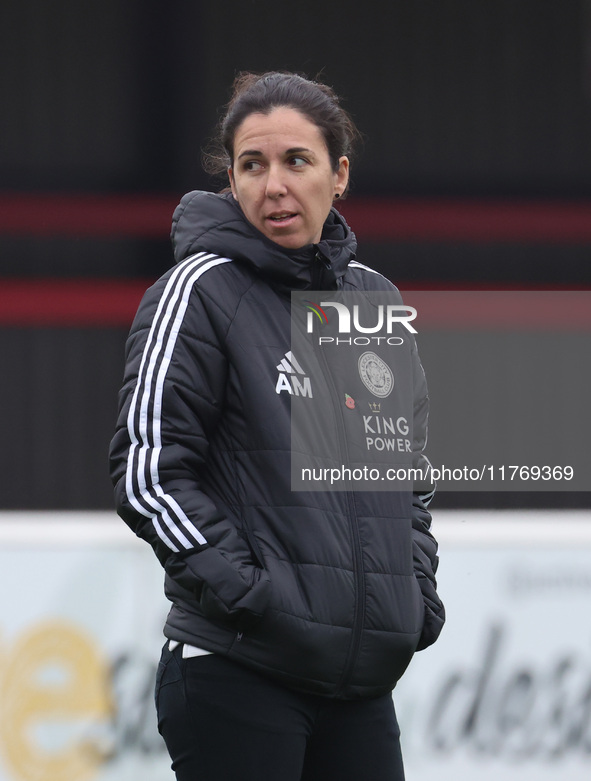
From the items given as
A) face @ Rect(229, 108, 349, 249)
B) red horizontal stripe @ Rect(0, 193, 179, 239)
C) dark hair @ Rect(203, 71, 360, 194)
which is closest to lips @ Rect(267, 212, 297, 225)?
face @ Rect(229, 108, 349, 249)

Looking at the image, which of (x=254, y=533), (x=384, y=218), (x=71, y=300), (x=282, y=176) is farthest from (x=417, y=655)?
(x=282, y=176)

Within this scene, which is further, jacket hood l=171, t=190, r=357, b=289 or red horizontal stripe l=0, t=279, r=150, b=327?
red horizontal stripe l=0, t=279, r=150, b=327

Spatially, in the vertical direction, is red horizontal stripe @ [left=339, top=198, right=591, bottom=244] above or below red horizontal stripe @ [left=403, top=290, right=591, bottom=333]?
above

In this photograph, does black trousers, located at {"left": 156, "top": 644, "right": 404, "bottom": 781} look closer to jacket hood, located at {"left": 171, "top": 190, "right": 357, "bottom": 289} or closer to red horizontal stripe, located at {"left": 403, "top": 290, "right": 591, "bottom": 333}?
jacket hood, located at {"left": 171, "top": 190, "right": 357, "bottom": 289}

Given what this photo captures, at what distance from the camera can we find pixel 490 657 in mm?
2506

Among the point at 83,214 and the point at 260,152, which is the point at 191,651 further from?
the point at 83,214

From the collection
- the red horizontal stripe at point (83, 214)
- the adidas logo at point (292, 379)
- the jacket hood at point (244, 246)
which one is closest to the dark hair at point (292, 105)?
the jacket hood at point (244, 246)

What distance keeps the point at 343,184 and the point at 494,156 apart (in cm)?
104

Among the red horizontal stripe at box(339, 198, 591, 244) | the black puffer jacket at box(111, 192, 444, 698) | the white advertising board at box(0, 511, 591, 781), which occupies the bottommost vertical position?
the white advertising board at box(0, 511, 591, 781)

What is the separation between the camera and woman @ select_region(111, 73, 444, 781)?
1.33m

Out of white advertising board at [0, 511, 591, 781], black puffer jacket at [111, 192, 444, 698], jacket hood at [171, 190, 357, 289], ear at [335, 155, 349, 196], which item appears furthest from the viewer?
white advertising board at [0, 511, 591, 781]

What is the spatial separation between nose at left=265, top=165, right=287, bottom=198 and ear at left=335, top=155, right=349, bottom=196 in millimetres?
141

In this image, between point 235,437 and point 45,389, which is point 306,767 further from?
point 45,389

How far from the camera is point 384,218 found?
254 cm
